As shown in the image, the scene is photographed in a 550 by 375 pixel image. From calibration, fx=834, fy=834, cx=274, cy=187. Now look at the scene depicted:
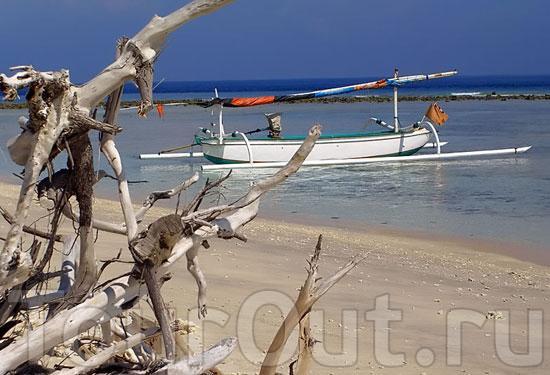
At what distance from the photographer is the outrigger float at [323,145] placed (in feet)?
66.9

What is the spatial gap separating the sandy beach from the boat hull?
32.7ft

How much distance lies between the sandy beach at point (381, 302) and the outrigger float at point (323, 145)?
949 cm

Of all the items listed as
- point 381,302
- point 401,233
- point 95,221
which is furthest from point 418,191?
point 95,221

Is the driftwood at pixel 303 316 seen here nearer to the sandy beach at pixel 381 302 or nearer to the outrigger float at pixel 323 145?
the sandy beach at pixel 381 302

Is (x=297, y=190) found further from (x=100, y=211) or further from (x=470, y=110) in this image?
(x=470, y=110)

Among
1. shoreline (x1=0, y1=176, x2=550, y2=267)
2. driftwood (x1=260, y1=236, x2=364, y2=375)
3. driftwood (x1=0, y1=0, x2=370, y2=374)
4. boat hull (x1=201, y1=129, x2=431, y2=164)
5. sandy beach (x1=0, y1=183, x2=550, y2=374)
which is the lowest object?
shoreline (x1=0, y1=176, x2=550, y2=267)

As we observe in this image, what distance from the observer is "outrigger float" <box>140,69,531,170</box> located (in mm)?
20406

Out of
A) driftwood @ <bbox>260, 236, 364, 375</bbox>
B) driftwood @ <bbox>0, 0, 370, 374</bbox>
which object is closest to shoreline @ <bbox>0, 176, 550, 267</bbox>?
driftwood @ <bbox>260, 236, 364, 375</bbox>

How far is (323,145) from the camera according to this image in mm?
21797

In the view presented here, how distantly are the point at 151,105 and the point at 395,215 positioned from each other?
11.4m

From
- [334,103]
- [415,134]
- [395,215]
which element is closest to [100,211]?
[395,215]

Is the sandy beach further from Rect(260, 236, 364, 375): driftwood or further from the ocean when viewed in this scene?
the ocean

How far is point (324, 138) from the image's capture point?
21.8 metres

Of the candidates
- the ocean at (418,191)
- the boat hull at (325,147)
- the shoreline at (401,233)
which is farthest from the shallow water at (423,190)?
the boat hull at (325,147)
